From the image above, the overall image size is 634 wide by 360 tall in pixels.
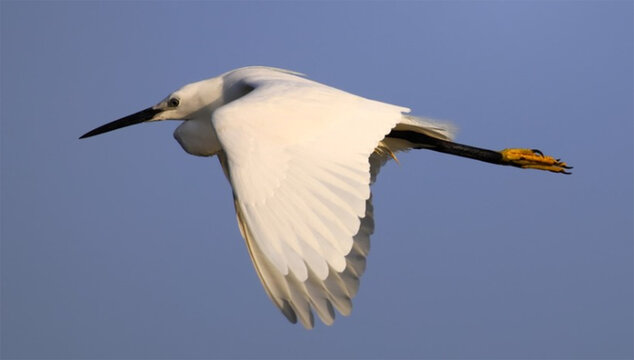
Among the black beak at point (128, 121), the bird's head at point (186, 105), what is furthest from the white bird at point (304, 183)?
the black beak at point (128, 121)

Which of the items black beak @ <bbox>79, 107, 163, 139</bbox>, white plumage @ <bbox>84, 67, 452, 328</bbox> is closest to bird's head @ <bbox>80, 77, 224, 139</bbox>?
black beak @ <bbox>79, 107, 163, 139</bbox>

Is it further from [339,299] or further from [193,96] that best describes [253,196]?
[193,96]

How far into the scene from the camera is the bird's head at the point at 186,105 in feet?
20.3

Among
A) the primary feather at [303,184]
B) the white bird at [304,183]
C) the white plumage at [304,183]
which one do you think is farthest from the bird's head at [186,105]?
the primary feather at [303,184]

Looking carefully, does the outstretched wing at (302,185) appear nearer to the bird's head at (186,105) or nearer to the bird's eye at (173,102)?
the bird's head at (186,105)

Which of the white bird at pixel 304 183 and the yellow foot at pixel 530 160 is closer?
the white bird at pixel 304 183

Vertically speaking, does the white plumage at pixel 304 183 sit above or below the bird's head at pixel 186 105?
below

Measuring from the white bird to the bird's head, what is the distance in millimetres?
739

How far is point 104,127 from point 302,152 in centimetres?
274

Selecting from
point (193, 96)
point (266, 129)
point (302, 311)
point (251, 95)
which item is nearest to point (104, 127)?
point (193, 96)

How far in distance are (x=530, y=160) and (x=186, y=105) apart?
2152 mm

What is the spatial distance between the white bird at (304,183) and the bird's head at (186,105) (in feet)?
2.43

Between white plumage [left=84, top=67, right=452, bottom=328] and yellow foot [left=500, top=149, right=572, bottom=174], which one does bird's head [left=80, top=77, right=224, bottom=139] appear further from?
yellow foot [left=500, top=149, right=572, bottom=174]

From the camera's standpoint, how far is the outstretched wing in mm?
3877
